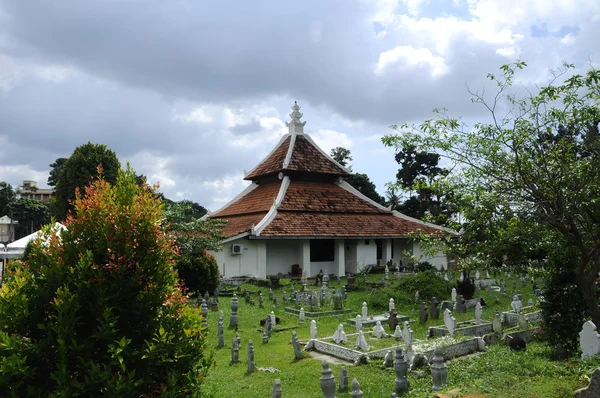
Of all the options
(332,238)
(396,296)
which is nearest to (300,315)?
(396,296)

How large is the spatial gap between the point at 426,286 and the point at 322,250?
11.8 metres

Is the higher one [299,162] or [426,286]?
[299,162]

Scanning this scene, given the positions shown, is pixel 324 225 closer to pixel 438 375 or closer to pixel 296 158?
pixel 296 158

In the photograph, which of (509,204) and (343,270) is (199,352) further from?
(343,270)

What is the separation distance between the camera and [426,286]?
1856 cm

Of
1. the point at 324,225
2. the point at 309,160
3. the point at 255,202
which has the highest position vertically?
the point at 309,160

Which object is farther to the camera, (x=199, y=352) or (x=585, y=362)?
(x=585, y=362)

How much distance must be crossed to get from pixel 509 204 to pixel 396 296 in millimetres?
9868

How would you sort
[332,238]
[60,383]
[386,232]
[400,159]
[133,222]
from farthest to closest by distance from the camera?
[400,159] → [386,232] → [332,238] → [133,222] → [60,383]

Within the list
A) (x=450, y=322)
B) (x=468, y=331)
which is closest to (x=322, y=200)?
(x=468, y=331)

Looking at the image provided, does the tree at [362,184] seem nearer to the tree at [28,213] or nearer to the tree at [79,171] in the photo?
the tree at [79,171]

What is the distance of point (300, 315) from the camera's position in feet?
48.8

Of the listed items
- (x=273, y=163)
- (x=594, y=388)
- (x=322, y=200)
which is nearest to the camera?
(x=594, y=388)

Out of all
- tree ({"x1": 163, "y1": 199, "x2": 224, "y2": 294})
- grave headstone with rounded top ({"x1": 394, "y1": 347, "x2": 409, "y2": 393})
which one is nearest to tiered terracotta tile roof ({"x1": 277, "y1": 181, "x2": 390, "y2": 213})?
tree ({"x1": 163, "y1": 199, "x2": 224, "y2": 294})
